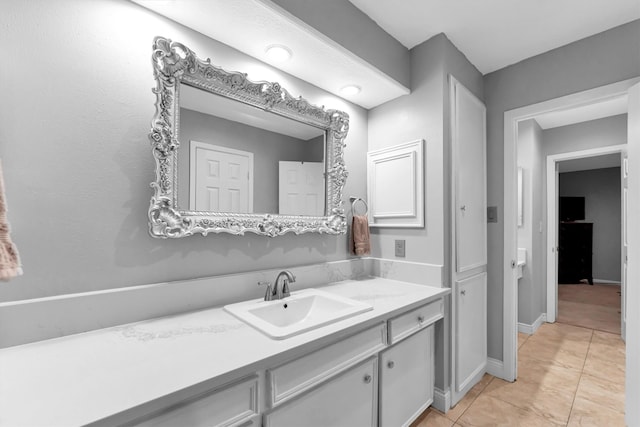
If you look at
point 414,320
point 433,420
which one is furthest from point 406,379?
point 433,420

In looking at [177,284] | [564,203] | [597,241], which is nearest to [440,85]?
[177,284]

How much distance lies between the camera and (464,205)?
1956 mm

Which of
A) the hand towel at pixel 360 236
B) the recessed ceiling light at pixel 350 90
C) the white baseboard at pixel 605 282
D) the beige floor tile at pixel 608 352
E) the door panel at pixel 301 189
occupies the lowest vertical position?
the white baseboard at pixel 605 282

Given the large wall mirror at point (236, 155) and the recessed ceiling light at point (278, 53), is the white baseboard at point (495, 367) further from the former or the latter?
the recessed ceiling light at point (278, 53)

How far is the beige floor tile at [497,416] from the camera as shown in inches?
67.1

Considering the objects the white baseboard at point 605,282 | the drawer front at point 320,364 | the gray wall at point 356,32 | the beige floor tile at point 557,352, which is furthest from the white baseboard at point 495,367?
the white baseboard at point 605,282

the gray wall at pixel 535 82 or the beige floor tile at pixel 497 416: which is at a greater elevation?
the gray wall at pixel 535 82

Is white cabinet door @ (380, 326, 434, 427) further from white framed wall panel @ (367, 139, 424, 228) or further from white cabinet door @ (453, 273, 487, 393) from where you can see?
white framed wall panel @ (367, 139, 424, 228)

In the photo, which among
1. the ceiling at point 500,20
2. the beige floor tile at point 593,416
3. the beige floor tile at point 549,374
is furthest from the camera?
the beige floor tile at point 549,374

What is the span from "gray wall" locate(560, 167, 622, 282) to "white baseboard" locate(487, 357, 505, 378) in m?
5.48

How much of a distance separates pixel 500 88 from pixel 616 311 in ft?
12.2

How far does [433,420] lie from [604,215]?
21.6 ft

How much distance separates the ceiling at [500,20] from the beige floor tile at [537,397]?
243cm

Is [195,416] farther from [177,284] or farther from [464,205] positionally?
[464,205]
